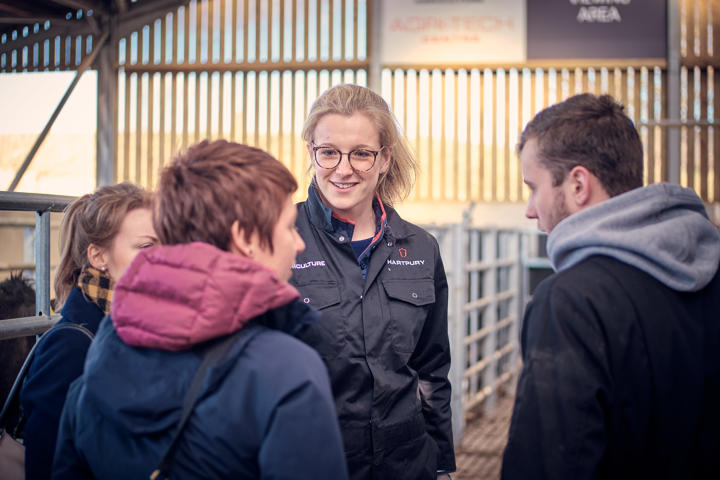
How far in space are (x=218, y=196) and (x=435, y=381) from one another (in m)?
0.92

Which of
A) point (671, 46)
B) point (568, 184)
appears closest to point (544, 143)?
point (568, 184)

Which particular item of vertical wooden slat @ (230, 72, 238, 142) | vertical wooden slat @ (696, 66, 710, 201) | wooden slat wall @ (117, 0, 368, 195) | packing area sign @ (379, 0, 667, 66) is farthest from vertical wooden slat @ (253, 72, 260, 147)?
vertical wooden slat @ (696, 66, 710, 201)

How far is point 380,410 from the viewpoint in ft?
4.54

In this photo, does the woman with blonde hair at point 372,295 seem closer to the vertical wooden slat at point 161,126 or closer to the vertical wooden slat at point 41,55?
the vertical wooden slat at point 161,126

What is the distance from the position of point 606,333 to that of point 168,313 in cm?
69

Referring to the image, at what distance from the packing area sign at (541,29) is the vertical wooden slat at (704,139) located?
0.56 metres

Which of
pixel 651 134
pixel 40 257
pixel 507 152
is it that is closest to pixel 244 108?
pixel 507 152

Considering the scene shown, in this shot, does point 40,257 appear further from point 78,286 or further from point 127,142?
point 127,142

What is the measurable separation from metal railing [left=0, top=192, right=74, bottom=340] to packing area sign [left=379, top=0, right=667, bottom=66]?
6.10 metres

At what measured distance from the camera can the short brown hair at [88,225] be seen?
1.41 metres

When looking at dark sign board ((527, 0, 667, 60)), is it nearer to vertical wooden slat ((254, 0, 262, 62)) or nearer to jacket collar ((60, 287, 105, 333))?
vertical wooden slat ((254, 0, 262, 62))

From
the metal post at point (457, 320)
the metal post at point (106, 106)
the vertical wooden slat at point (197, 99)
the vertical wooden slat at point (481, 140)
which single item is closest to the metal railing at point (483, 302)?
the metal post at point (457, 320)

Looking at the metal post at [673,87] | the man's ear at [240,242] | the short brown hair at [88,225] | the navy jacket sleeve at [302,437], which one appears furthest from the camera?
the metal post at [673,87]

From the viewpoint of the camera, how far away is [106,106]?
305 inches
